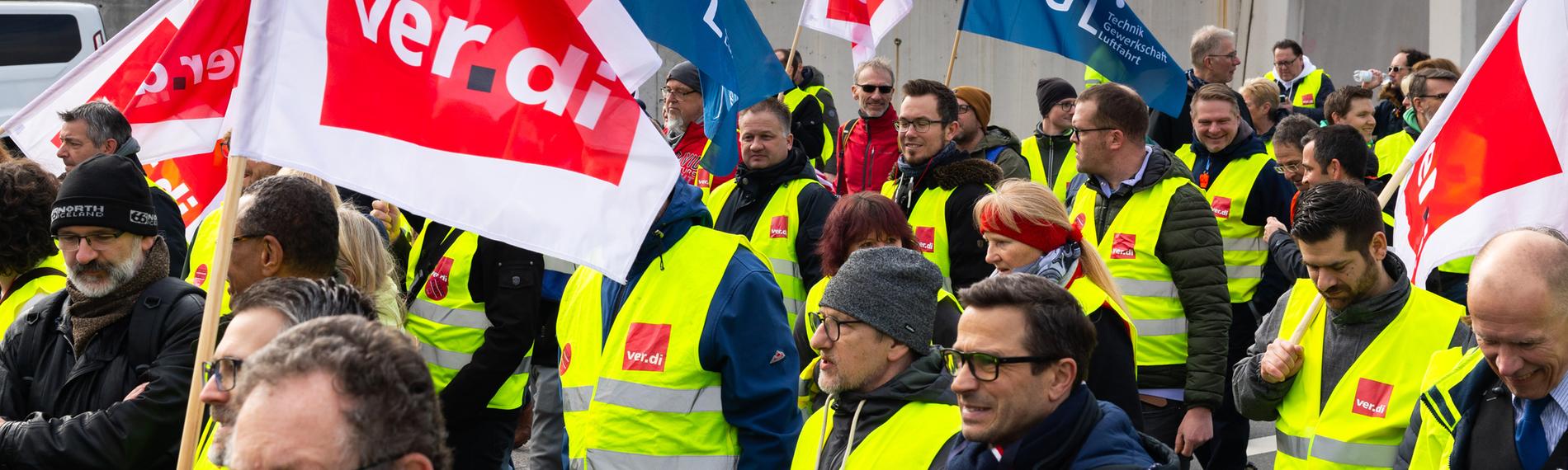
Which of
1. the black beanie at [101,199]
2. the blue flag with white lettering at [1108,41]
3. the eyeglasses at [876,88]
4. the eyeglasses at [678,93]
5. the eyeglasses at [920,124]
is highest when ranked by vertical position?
the blue flag with white lettering at [1108,41]

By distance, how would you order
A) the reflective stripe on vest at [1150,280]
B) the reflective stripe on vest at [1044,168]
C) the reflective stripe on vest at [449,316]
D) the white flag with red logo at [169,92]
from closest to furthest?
the reflective stripe on vest at [449,316] → the reflective stripe on vest at [1150,280] → the white flag with red logo at [169,92] → the reflective stripe on vest at [1044,168]

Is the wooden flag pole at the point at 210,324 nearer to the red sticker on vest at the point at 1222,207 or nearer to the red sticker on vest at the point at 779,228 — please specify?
the red sticker on vest at the point at 779,228

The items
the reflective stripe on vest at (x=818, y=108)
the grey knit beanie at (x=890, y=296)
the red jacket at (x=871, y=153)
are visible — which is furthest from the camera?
the reflective stripe on vest at (x=818, y=108)

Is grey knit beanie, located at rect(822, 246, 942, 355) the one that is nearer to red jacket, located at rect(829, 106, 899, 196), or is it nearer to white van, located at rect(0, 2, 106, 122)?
red jacket, located at rect(829, 106, 899, 196)

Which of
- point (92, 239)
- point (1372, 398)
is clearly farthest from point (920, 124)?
point (92, 239)

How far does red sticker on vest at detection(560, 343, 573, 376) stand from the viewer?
198 inches

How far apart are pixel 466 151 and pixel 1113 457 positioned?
70.7 inches

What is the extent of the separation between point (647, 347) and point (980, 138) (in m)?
4.36

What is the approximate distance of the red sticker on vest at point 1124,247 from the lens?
6242 millimetres

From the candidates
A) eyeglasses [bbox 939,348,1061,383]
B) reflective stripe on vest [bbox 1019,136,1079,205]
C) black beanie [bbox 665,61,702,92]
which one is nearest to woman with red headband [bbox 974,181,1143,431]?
eyeglasses [bbox 939,348,1061,383]

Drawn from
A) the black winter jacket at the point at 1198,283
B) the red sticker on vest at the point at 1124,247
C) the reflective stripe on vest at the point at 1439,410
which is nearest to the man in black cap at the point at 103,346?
the reflective stripe on vest at the point at 1439,410

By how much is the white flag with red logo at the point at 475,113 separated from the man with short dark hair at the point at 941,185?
279cm

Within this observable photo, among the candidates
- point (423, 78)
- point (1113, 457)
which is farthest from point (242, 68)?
point (1113, 457)

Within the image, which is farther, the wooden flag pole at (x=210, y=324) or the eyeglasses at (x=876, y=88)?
the eyeglasses at (x=876, y=88)
